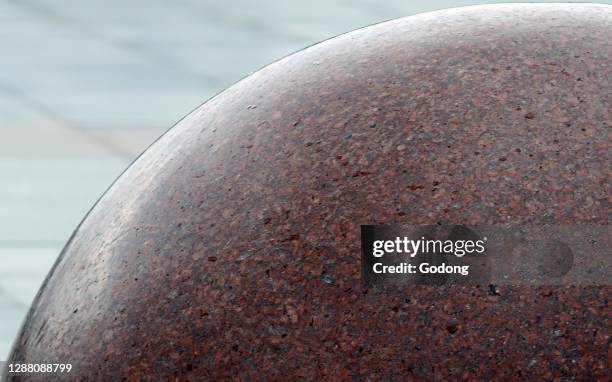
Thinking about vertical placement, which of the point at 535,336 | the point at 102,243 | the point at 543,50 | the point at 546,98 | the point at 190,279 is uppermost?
the point at 543,50

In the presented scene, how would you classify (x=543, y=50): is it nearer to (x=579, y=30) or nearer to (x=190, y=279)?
(x=579, y=30)

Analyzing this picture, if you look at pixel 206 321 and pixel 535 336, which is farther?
pixel 206 321

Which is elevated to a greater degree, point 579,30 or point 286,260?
point 579,30

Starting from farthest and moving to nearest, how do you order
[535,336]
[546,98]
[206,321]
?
[546,98] → [206,321] → [535,336]

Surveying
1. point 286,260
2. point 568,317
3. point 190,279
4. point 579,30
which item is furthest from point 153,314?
point 579,30

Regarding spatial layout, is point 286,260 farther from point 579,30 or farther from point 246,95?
point 579,30

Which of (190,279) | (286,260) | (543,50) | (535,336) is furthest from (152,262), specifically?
(543,50)

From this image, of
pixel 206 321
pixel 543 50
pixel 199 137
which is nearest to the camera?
pixel 206 321
